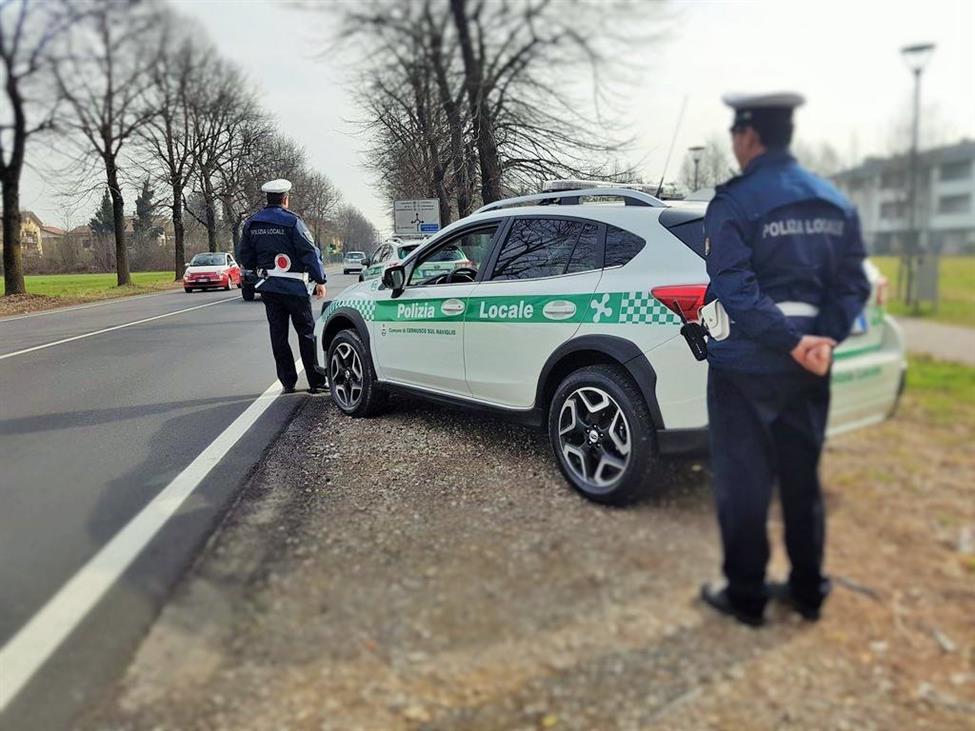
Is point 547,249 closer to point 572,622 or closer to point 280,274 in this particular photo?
point 572,622

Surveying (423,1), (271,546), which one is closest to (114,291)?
(271,546)

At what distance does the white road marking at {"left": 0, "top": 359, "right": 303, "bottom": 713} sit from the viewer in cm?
222

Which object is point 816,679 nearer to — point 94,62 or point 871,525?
point 871,525

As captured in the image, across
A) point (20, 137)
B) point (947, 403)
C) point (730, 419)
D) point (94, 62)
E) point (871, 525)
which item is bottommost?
point (871, 525)

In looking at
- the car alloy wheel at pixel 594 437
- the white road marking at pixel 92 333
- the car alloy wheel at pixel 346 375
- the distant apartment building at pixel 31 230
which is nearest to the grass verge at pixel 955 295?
the car alloy wheel at pixel 594 437

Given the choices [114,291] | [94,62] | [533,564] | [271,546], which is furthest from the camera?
[114,291]

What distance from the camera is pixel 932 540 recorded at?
1.26 metres

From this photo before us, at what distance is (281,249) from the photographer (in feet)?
19.7

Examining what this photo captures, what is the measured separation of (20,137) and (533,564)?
2.09 metres

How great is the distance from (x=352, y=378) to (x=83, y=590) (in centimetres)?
288

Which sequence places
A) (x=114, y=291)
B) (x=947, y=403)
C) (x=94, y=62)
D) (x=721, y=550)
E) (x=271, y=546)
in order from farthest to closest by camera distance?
(x=114, y=291) → (x=271, y=546) → (x=94, y=62) → (x=721, y=550) → (x=947, y=403)

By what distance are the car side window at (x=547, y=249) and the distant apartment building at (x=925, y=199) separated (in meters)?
1.97

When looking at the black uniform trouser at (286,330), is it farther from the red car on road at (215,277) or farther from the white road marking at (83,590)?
the red car on road at (215,277)

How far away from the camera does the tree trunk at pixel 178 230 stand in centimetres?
309
